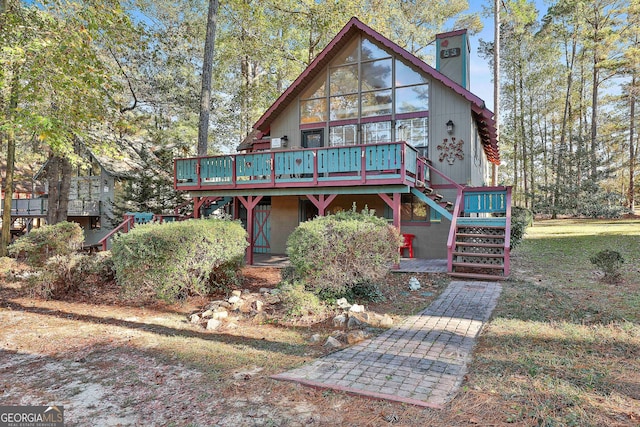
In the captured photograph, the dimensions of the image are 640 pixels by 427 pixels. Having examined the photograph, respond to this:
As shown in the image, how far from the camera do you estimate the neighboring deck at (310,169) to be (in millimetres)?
9500


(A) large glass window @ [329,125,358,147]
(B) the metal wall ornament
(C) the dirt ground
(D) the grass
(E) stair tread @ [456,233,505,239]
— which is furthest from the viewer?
(A) large glass window @ [329,125,358,147]

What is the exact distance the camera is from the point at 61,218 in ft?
48.3

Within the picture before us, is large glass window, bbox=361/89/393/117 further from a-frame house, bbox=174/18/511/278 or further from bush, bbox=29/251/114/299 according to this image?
bush, bbox=29/251/114/299

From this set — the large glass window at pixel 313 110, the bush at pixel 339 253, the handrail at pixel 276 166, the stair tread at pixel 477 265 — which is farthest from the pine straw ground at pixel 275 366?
the large glass window at pixel 313 110

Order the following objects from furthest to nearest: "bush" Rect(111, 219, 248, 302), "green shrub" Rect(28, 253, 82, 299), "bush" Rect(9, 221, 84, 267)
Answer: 1. "bush" Rect(9, 221, 84, 267)
2. "green shrub" Rect(28, 253, 82, 299)
3. "bush" Rect(111, 219, 248, 302)

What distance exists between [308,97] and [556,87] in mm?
25832

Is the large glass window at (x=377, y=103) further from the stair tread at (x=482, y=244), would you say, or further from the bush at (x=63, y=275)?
the bush at (x=63, y=275)

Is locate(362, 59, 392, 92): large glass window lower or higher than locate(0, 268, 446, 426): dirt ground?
higher

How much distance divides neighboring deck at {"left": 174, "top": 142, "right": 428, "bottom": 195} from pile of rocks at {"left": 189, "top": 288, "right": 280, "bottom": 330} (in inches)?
178

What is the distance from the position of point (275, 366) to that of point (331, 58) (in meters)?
11.6

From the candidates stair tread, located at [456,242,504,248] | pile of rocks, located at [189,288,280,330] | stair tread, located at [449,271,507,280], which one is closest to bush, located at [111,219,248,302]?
pile of rocks, located at [189,288,280,330]

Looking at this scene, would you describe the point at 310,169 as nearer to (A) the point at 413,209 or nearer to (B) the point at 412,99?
(A) the point at 413,209

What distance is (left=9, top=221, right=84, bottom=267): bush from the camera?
8.72 metres

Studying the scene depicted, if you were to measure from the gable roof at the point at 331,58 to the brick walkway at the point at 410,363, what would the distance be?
761 cm
